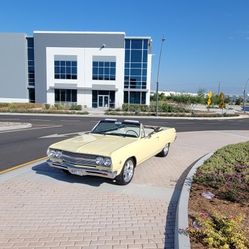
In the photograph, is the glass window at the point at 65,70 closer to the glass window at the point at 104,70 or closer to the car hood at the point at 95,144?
the glass window at the point at 104,70

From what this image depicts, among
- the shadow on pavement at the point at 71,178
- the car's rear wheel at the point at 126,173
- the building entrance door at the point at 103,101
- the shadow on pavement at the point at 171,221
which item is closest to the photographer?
the shadow on pavement at the point at 171,221

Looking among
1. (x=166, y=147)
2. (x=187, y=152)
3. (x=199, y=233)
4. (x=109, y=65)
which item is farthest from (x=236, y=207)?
(x=109, y=65)

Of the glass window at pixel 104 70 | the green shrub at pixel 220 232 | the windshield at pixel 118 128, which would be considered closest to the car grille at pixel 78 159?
the windshield at pixel 118 128

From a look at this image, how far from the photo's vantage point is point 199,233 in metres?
3.92

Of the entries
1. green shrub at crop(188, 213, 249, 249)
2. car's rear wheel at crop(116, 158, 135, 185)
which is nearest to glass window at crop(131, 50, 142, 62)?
car's rear wheel at crop(116, 158, 135, 185)

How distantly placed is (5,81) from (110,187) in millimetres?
46840

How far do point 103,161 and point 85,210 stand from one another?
3.98ft

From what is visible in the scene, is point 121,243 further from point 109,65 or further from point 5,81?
point 5,81

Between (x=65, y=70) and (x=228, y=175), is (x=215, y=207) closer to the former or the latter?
(x=228, y=175)

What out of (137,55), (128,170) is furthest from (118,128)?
(137,55)

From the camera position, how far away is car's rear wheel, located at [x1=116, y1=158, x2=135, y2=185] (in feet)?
21.2

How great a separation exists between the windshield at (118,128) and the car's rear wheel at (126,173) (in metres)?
1.02

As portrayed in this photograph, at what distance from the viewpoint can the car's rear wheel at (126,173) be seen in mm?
6448

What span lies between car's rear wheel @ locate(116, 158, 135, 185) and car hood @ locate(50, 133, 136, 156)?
1.45 ft
